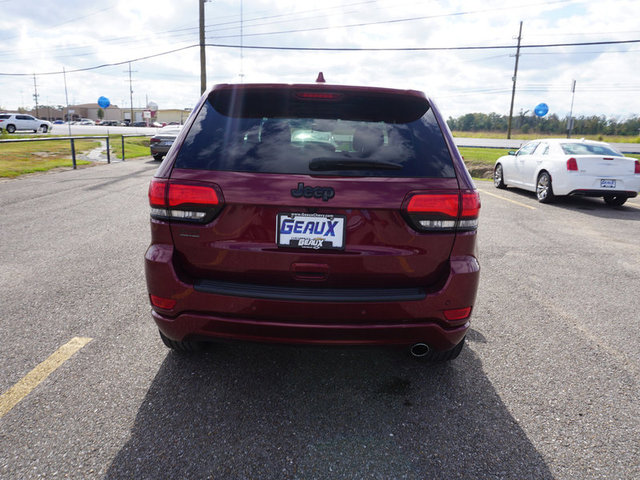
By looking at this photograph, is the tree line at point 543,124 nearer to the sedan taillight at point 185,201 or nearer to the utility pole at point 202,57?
the utility pole at point 202,57

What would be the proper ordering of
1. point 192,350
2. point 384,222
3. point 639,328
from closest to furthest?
1. point 384,222
2. point 192,350
3. point 639,328

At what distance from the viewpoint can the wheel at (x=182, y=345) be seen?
2.82 m

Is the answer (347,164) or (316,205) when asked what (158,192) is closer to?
(316,205)

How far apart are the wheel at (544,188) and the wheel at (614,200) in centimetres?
132

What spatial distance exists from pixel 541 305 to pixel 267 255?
9.96 feet

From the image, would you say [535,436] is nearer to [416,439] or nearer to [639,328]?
[416,439]

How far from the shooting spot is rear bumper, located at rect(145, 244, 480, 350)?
2.27 m

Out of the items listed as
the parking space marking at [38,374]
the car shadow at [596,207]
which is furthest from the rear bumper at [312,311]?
the car shadow at [596,207]

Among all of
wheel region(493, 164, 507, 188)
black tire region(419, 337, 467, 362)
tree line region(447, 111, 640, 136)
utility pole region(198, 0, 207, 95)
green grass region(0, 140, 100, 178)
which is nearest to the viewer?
black tire region(419, 337, 467, 362)

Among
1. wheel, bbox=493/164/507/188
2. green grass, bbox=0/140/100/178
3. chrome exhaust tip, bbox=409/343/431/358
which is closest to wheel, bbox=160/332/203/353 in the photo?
chrome exhaust tip, bbox=409/343/431/358

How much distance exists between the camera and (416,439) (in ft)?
7.43

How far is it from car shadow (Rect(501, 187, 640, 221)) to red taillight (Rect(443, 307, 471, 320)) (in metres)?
8.20

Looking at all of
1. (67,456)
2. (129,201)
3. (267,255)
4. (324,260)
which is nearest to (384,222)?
(324,260)

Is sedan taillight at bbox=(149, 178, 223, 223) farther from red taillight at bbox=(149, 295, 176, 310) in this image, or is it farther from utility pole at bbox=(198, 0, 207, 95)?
utility pole at bbox=(198, 0, 207, 95)
